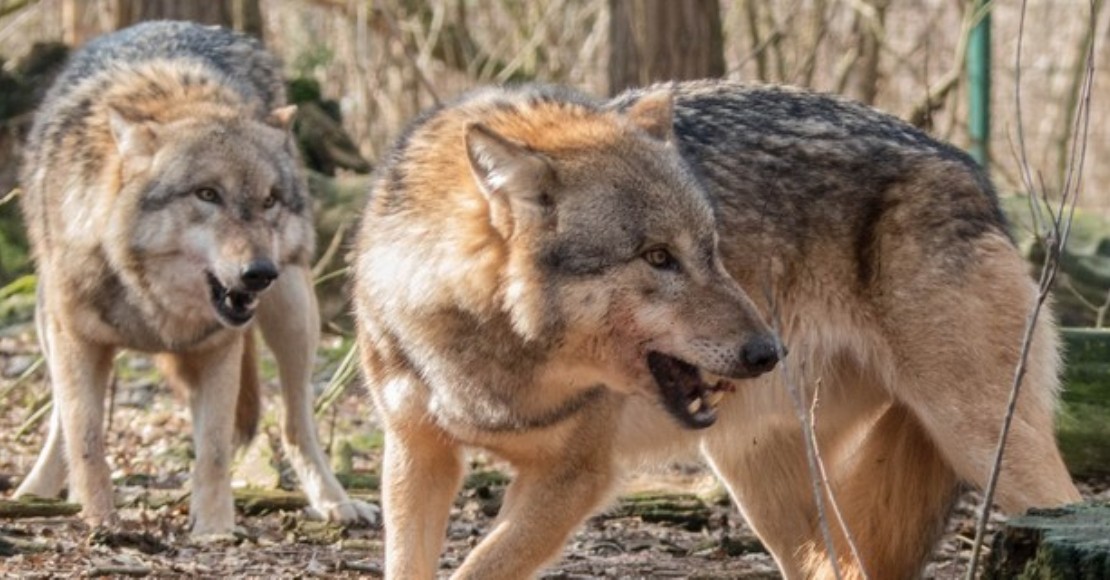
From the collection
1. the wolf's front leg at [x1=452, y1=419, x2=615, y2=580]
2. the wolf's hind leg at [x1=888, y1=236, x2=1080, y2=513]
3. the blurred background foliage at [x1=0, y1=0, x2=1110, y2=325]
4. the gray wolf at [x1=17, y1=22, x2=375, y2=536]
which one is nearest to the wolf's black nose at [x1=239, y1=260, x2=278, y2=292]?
the gray wolf at [x1=17, y1=22, x2=375, y2=536]

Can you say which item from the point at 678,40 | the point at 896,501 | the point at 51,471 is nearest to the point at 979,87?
the point at 678,40

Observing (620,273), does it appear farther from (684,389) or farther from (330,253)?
(330,253)

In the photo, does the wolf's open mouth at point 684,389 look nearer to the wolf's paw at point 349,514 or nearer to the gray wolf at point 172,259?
the gray wolf at point 172,259

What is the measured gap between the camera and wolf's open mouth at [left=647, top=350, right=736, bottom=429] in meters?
4.41

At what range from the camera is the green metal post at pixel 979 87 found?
33.5 feet

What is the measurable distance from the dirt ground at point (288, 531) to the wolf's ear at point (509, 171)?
1.41 meters

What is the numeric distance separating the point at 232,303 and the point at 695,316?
272 centimetres

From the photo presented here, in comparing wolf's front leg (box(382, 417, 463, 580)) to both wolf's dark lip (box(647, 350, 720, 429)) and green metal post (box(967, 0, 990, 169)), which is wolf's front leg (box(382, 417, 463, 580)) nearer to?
wolf's dark lip (box(647, 350, 720, 429))

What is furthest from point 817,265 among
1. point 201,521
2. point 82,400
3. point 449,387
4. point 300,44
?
point 300,44

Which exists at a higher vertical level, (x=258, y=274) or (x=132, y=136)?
(x=132, y=136)

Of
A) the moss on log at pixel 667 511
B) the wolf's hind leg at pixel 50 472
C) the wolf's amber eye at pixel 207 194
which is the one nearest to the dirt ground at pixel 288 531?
the moss on log at pixel 667 511

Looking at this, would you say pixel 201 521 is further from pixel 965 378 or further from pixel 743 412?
pixel 965 378

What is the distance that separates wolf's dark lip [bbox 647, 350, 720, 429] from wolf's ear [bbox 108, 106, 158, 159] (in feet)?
10.0

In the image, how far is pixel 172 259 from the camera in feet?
22.0
